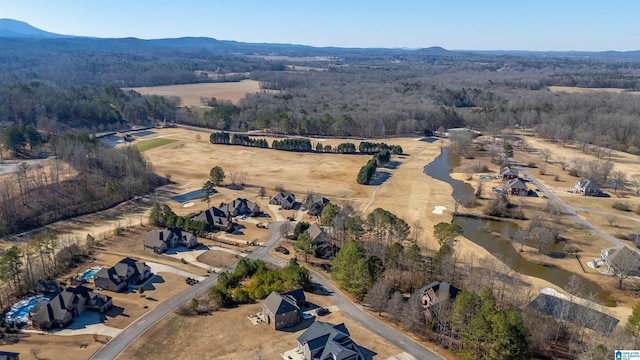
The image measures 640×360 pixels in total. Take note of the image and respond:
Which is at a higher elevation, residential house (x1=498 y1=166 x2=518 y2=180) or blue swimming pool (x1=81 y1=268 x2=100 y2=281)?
residential house (x1=498 y1=166 x2=518 y2=180)

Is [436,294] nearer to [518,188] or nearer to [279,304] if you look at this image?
[279,304]

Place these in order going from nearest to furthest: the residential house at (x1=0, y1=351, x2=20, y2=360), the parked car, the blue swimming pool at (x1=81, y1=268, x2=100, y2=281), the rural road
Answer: the residential house at (x1=0, y1=351, x2=20, y2=360) → the parked car → the blue swimming pool at (x1=81, y1=268, x2=100, y2=281) → the rural road

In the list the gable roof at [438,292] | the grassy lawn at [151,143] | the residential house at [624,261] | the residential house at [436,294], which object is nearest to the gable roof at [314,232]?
the residential house at [436,294]

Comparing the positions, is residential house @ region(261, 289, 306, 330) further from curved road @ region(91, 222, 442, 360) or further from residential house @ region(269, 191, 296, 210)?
residential house @ region(269, 191, 296, 210)

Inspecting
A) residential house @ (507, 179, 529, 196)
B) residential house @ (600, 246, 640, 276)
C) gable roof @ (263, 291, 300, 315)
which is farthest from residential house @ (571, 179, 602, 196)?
gable roof @ (263, 291, 300, 315)

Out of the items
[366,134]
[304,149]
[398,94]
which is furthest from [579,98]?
[304,149]

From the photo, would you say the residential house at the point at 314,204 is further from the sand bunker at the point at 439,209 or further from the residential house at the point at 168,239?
the residential house at the point at 168,239

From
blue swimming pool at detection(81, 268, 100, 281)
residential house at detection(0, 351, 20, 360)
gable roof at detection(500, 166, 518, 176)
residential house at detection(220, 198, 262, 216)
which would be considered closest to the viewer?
residential house at detection(0, 351, 20, 360)

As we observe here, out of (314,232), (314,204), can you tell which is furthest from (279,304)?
(314,204)
